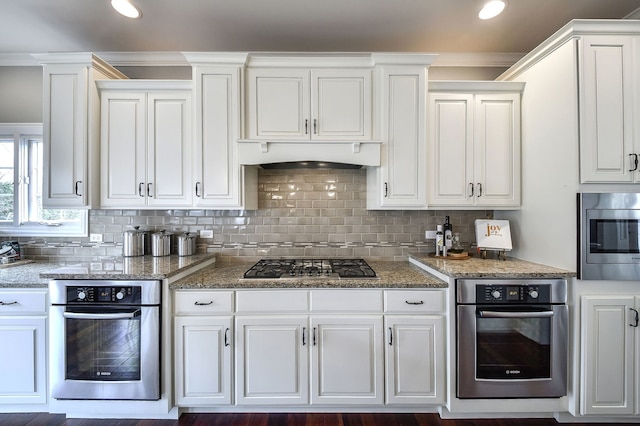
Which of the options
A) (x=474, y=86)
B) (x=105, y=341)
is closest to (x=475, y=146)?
(x=474, y=86)

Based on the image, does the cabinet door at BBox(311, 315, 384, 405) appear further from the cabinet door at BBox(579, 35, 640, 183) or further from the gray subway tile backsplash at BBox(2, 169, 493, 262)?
the cabinet door at BBox(579, 35, 640, 183)

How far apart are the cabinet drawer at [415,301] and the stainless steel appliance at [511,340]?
0.39ft

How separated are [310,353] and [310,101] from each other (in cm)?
187

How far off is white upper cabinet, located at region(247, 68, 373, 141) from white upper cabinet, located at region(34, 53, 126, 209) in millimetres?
1299

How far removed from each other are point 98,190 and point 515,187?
344 cm

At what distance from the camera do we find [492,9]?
210cm

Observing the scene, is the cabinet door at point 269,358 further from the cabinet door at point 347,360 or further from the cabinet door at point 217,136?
the cabinet door at point 217,136

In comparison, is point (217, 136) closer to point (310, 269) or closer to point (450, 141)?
point (310, 269)

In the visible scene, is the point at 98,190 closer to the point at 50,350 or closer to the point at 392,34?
the point at 50,350

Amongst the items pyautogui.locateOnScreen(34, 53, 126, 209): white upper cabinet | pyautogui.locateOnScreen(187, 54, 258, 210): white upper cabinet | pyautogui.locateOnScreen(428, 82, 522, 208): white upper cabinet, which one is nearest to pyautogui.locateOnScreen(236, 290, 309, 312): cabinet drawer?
pyautogui.locateOnScreen(187, 54, 258, 210): white upper cabinet

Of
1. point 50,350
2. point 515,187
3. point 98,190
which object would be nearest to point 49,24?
point 98,190

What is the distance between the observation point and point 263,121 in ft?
7.66

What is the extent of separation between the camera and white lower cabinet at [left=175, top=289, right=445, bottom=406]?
1956 millimetres

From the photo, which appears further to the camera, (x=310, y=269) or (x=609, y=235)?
(x=310, y=269)
